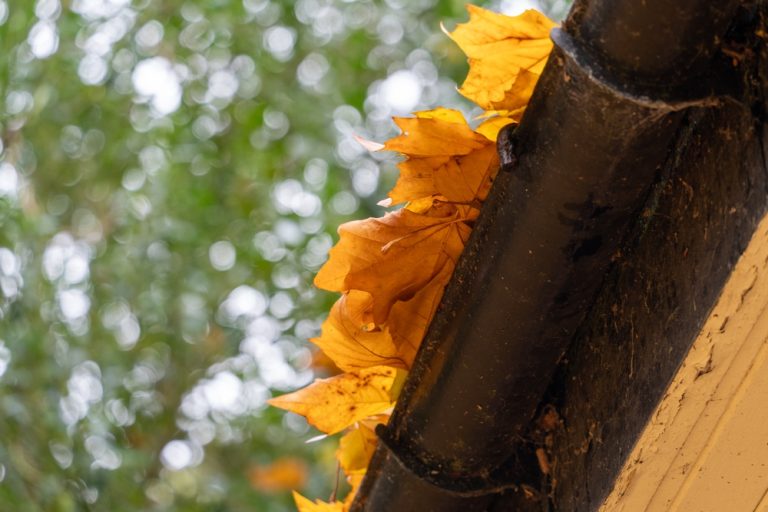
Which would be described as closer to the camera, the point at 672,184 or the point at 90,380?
the point at 672,184

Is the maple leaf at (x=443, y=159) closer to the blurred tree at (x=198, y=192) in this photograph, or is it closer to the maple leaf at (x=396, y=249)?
the maple leaf at (x=396, y=249)

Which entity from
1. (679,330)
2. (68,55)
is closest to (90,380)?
(68,55)

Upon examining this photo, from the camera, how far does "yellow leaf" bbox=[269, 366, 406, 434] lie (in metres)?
0.90

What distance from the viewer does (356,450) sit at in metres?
0.99

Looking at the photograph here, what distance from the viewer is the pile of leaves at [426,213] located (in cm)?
71

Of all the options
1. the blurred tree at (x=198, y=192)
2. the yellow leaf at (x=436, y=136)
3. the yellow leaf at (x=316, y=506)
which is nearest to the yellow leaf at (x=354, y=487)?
the yellow leaf at (x=316, y=506)

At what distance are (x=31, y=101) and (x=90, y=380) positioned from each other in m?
0.93

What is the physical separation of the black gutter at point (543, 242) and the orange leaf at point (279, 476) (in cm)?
275

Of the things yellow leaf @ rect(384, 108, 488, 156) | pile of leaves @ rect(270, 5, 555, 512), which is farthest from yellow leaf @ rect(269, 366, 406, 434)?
yellow leaf @ rect(384, 108, 488, 156)

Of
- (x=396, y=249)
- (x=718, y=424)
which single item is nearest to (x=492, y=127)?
(x=396, y=249)

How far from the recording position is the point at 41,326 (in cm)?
278

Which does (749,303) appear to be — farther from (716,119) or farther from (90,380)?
(90,380)

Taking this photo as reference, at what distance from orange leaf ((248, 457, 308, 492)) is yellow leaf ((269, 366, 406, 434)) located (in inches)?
107

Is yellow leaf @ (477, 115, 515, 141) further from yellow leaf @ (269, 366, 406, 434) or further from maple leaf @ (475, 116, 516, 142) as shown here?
yellow leaf @ (269, 366, 406, 434)
